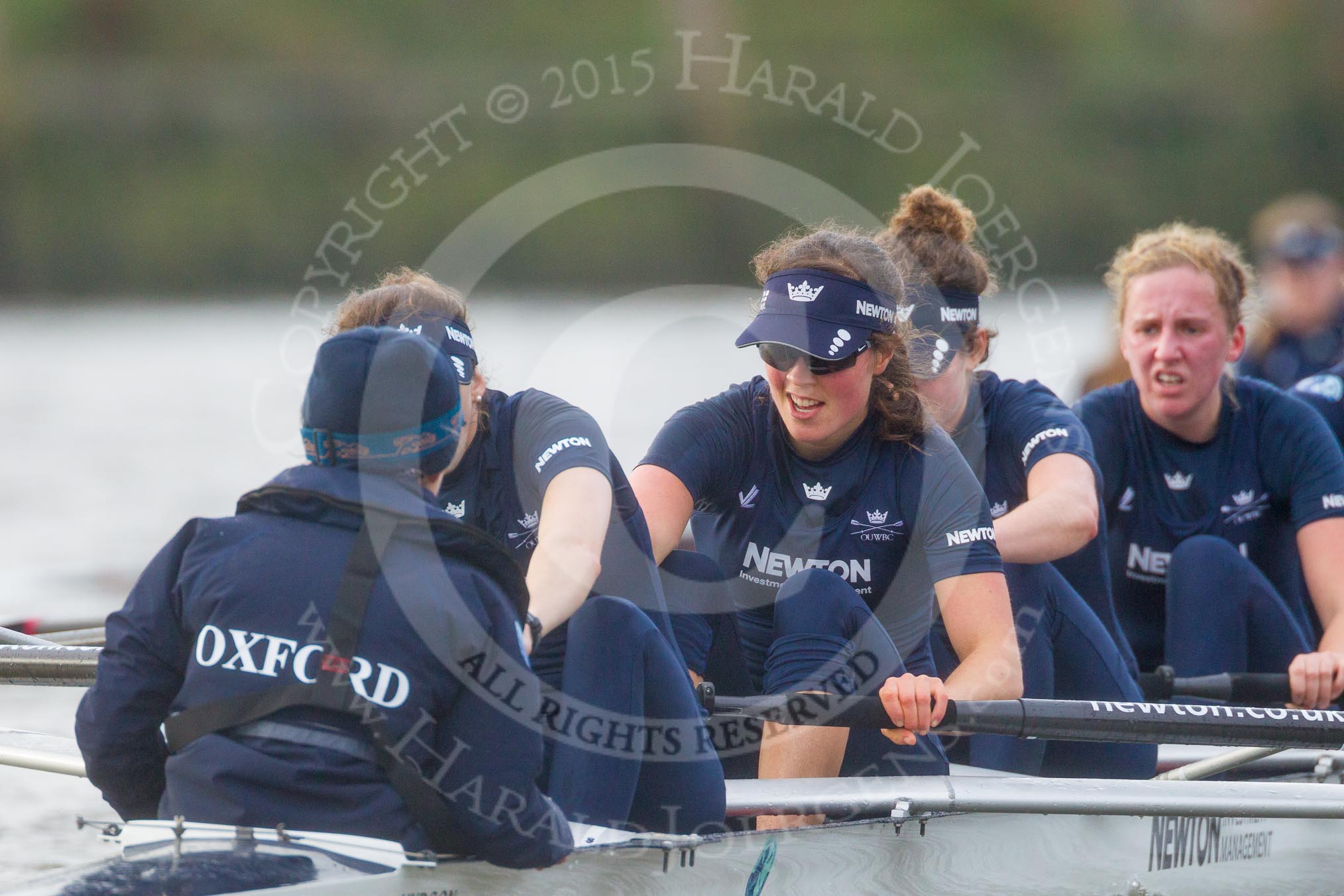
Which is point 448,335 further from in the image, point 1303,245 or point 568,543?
point 1303,245

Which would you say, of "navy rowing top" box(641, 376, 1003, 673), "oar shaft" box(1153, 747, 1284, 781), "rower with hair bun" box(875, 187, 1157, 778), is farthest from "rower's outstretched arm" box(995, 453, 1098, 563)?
"oar shaft" box(1153, 747, 1284, 781)

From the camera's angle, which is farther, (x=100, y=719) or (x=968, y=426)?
(x=968, y=426)

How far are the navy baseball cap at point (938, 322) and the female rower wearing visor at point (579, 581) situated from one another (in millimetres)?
956

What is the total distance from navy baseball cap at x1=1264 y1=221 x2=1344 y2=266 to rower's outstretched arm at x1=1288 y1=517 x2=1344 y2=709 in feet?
11.3

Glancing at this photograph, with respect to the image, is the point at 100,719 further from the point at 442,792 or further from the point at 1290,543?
the point at 1290,543

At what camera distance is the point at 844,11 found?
35.7m

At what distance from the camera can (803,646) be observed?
Answer: 3.21 metres

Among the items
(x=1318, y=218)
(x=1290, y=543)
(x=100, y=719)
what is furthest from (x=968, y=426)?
(x=1318, y=218)

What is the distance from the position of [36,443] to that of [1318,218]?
12080 mm

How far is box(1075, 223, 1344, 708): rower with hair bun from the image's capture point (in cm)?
430

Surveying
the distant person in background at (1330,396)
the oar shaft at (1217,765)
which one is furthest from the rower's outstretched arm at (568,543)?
the distant person in background at (1330,396)

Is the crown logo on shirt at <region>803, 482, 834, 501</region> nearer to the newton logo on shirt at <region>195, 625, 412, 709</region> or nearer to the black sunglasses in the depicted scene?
the black sunglasses

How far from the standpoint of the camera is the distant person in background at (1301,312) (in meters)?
7.40

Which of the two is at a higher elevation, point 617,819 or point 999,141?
point 999,141
